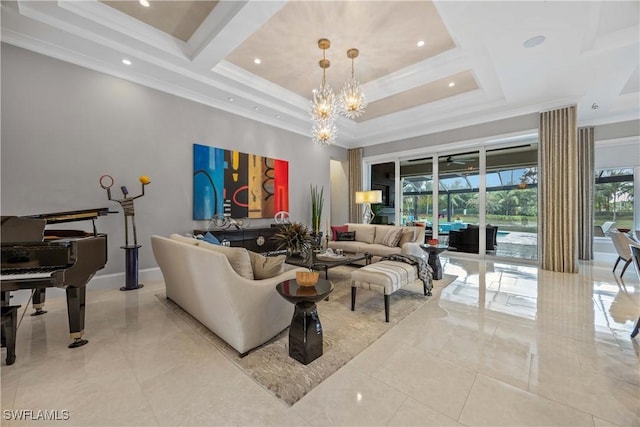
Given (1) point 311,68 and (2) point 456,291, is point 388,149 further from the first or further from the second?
(2) point 456,291

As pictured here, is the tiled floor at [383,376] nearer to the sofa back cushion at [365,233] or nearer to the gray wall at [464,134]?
the sofa back cushion at [365,233]

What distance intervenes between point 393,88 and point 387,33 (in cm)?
151

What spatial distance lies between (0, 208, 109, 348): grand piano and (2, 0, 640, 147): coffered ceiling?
2.53m

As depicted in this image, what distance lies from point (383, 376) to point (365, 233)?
411 cm

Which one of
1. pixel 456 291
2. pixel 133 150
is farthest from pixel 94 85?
pixel 456 291

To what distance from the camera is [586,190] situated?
5.89 metres

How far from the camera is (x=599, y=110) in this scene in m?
5.38

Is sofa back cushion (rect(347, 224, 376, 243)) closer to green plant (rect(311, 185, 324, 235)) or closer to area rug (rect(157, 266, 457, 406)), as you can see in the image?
green plant (rect(311, 185, 324, 235))

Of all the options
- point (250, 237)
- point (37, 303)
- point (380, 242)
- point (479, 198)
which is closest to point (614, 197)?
point (479, 198)

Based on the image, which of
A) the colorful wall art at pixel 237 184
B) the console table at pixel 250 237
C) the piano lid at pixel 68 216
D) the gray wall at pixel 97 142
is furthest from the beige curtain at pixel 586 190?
the piano lid at pixel 68 216

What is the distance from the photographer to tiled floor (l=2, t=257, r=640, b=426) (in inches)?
61.3

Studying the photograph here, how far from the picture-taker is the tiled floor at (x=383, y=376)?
1558mm

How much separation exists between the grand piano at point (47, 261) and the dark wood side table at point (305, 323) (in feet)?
5.58

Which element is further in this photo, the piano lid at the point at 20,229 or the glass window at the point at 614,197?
the glass window at the point at 614,197
